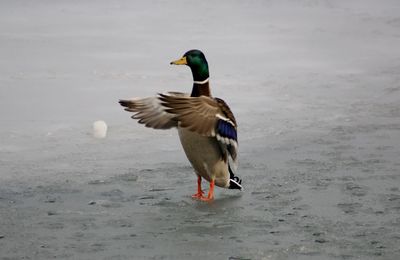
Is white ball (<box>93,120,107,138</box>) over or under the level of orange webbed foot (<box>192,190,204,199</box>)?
under

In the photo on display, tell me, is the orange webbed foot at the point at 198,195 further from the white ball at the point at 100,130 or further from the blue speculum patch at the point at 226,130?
the white ball at the point at 100,130

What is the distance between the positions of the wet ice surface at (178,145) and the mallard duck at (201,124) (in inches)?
6.7

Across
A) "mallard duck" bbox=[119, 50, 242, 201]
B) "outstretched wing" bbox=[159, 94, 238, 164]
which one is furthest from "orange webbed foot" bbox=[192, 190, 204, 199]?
"outstretched wing" bbox=[159, 94, 238, 164]

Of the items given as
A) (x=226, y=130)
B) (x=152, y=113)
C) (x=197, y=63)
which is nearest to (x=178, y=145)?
(x=152, y=113)

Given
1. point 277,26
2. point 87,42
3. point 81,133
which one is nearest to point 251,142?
point 81,133

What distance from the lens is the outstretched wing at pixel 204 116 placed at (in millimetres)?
5648

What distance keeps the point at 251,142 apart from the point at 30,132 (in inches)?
68.6

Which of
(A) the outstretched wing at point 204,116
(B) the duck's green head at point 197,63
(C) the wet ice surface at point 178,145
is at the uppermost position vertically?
(B) the duck's green head at point 197,63

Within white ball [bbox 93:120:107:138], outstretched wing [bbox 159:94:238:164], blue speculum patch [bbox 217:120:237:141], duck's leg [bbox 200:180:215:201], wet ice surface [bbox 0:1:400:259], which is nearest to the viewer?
wet ice surface [bbox 0:1:400:259]

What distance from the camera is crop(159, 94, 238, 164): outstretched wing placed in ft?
18.5

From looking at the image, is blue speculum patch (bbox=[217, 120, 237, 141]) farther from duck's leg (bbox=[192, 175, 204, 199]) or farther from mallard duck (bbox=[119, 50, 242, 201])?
duck's leg (bbox=[192, 175, 204, 199])

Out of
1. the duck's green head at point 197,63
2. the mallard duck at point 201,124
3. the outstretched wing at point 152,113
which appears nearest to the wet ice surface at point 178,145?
the mallard duck at point 201,124

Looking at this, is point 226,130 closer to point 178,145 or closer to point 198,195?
point 198,195

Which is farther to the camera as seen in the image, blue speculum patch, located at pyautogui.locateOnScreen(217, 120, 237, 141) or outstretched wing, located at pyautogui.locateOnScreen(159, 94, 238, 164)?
blue speculum patch, located at pyautogui.locateOnScreen(217, 120, 237, 141)
